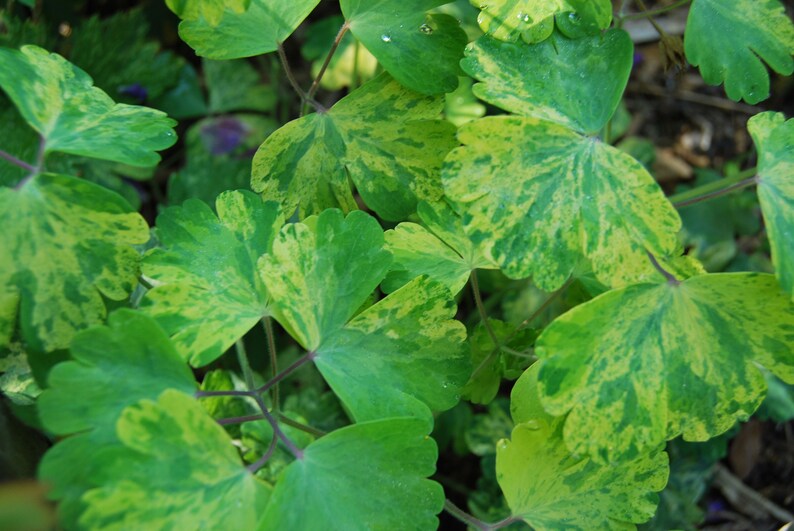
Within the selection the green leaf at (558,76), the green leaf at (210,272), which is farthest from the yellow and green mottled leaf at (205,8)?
the green leaf at (558,76)

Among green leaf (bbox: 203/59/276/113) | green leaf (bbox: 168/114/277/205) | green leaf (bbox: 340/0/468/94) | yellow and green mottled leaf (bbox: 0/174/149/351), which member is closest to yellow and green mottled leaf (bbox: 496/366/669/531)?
green leaf (bbox: 340/0/468/94)

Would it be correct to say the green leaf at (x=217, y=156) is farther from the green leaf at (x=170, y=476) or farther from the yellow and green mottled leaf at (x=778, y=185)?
the yellow and green mottled leaf at (x=778, y=185)

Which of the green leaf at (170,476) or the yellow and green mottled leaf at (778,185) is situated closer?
the green leaf at (170,476)

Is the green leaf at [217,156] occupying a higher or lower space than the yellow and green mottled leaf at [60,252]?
lower

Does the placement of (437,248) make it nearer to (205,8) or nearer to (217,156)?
(205,8)

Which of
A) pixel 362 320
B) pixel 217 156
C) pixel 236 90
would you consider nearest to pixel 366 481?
pixel 362 320

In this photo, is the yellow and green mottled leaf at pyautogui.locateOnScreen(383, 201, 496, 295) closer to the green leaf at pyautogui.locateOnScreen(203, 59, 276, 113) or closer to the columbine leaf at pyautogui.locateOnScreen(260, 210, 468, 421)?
the columbine leaf at pyautogui.locateOnScreen(260, 210, 468, 421)
